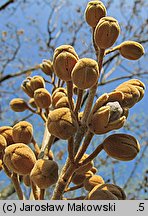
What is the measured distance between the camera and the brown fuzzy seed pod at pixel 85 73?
1077 mm

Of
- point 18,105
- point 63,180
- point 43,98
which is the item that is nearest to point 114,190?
point 63,180

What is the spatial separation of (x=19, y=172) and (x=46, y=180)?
109 millimetres

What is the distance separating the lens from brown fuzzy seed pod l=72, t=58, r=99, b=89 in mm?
1077

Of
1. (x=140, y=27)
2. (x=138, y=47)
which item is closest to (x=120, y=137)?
(x=138, y=47)

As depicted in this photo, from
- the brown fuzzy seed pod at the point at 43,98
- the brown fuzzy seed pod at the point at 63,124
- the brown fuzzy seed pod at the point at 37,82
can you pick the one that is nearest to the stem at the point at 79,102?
the brown fuzzy seed pod at the point at 63,124

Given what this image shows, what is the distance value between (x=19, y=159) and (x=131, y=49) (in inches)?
23.4

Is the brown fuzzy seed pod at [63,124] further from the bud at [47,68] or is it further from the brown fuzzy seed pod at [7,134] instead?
the bud at [47,68]

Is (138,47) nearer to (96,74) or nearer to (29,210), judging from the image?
(96,74)

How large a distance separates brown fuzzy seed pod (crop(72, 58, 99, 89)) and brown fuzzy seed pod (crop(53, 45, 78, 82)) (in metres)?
0.06

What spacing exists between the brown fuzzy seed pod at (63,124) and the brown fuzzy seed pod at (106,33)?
27cm

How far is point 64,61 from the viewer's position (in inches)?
44.9

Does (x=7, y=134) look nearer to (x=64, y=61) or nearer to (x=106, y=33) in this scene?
(x=64, y=61)

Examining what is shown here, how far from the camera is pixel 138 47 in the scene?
52.5 inches

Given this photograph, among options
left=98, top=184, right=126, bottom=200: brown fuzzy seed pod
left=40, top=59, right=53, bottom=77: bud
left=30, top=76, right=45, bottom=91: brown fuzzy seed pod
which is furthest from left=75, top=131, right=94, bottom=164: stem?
left=40, top=59, right=53, bottom=77: bud
